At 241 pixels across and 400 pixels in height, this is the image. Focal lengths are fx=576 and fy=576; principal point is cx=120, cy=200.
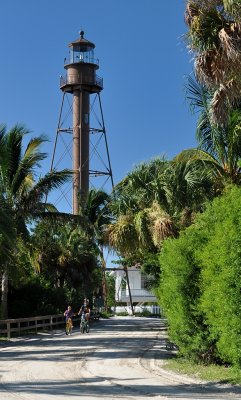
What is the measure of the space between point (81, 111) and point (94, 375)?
1588 inches

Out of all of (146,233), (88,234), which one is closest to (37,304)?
(88,234)

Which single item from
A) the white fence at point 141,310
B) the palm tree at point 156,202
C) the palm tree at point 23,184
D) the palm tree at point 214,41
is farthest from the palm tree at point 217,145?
the white fence at point 141,310

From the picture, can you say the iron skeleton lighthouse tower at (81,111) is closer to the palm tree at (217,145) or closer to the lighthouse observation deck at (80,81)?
the lighthouse observation deck at (80,81)

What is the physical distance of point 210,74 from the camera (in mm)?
12906

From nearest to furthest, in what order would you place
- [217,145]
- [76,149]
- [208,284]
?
[208,284] < [217,145] < [76,149]

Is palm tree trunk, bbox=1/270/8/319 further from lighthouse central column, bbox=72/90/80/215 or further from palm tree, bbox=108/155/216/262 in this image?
lighthouse central column, bbox=72/90/80/215

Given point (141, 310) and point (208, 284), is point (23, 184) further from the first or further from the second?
point (141, 310)

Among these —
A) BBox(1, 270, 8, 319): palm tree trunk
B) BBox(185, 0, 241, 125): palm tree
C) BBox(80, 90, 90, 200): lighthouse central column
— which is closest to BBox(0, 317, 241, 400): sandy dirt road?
BBox(185, 0, 241, 125): palm tree

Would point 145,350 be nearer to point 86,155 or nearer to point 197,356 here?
point 197,356

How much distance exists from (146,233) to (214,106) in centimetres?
963

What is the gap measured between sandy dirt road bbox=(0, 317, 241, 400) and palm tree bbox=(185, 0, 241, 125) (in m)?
6.64

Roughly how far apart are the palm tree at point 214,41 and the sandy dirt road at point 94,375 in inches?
261

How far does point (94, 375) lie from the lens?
14.3 metres

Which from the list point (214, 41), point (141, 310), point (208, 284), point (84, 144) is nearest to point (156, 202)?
point (208, 284)
